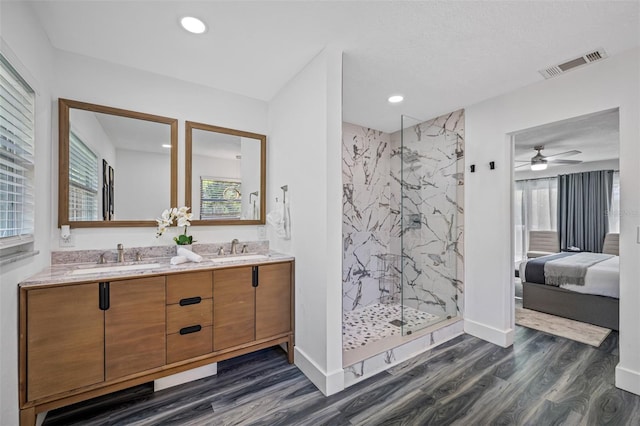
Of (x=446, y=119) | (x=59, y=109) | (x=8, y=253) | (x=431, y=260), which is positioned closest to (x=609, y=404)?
(x=431, y=260)

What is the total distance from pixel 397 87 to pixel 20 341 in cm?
328

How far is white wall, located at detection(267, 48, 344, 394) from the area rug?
2675 mm

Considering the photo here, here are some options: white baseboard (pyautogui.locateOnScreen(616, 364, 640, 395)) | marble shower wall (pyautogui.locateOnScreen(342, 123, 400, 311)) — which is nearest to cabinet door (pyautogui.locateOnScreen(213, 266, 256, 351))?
marble shower wall (pyautogui.locateOnScreen(342, 123, 400, 311))

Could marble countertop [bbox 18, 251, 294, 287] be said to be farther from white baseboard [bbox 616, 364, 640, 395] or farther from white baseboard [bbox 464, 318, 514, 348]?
white baseboard [bbox 616, 364, 640, 395]

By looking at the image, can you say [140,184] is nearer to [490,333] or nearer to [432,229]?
[432,229]

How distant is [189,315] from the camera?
6.51 ft

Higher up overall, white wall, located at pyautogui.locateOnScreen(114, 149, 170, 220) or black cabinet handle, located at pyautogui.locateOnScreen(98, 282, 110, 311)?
white wall, located at pyautogui.locateOnScreen(114, 149, 170, 220)

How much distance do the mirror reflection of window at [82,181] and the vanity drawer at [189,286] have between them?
0.93 meters

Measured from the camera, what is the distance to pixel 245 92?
276 centimetres

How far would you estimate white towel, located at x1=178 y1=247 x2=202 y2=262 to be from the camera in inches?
85.8

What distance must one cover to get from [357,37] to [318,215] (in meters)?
1.31

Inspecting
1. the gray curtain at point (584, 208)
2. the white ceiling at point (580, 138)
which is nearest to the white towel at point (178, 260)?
the white ceiling at point (580, 138)

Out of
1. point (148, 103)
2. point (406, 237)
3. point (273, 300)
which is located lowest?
point (273, 300)

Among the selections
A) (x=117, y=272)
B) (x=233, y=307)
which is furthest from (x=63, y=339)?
(x=233, y=307)
